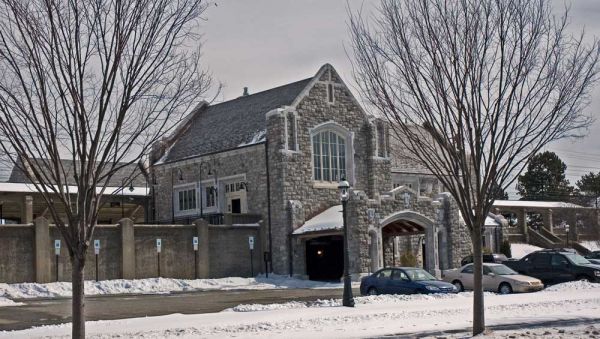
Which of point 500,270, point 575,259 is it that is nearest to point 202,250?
point 500,270

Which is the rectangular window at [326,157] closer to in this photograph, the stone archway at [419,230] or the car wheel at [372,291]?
the stone archway at [419,230]

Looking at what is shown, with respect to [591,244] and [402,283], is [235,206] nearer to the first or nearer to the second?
[402,283]

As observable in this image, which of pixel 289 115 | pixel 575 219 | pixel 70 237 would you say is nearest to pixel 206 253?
pixel 289 115

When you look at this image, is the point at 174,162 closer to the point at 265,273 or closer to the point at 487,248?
the point at 265,273

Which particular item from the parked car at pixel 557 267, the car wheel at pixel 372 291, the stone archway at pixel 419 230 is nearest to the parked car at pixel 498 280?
the parked car at pixel 557 267

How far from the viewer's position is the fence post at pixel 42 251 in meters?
33.5

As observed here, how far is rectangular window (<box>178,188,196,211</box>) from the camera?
155 ft

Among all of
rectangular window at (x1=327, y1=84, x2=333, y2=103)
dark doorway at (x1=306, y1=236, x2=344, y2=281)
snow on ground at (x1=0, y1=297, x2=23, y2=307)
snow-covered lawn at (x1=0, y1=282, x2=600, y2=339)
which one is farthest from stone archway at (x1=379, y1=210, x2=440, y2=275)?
snow on ground at (x1=0, y1=297, x2=23, y2=307)

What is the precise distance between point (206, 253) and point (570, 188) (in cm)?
5649

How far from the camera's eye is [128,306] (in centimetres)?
2558

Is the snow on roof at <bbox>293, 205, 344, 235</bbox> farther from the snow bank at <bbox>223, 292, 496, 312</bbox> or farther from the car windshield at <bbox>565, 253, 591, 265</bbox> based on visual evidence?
the snow bank at <bbox>223, 292, 496, 312</bbox>

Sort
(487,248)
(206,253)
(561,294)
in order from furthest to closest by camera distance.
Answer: (487,248)
(206,253)
(561,294)

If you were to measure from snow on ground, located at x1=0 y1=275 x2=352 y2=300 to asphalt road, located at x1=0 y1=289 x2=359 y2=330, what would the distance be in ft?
6.99

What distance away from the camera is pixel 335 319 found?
19812mm
